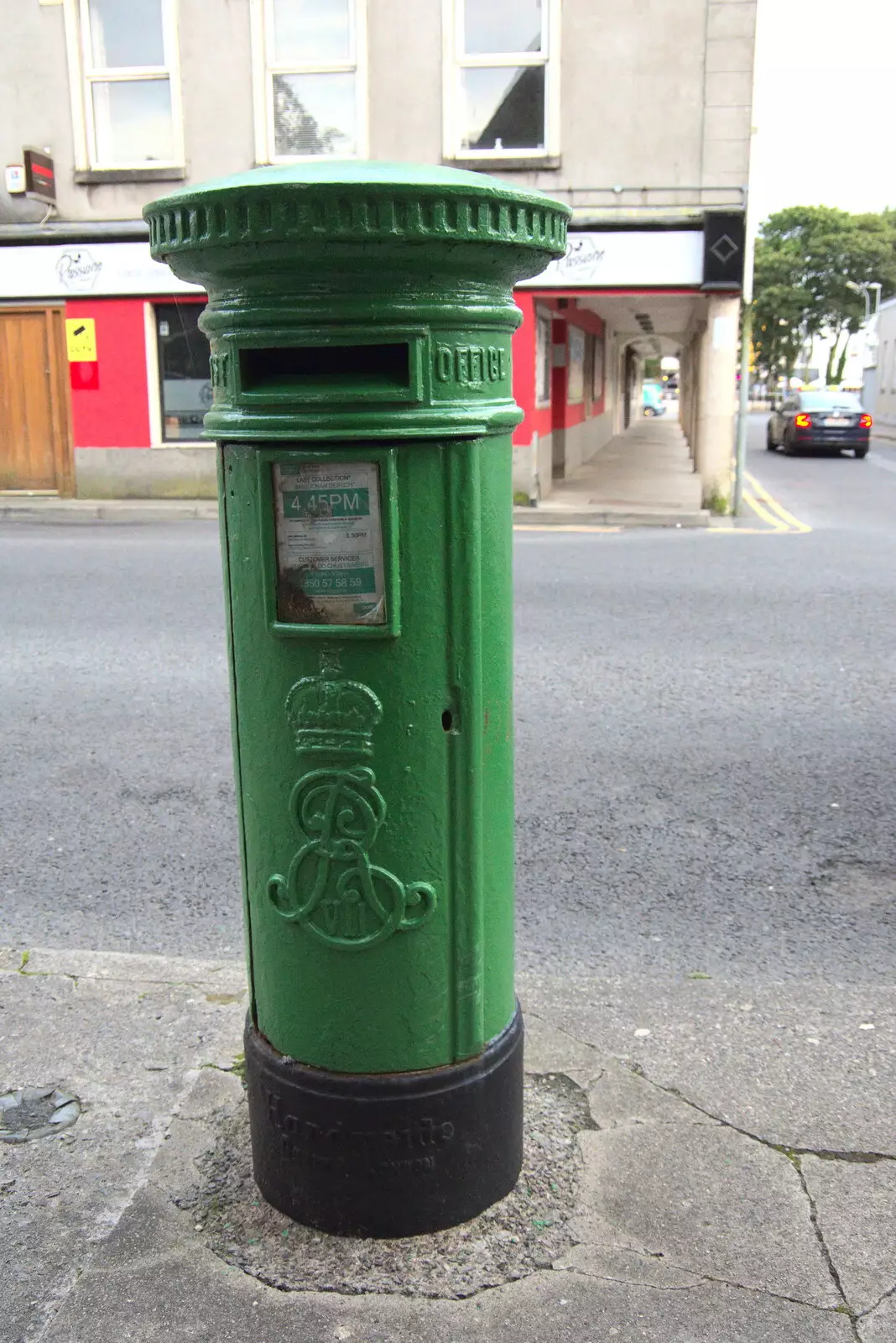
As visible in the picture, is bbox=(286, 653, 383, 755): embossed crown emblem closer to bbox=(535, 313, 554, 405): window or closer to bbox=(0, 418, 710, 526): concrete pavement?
bbox=(0, 418, 710, 526): concrete pavement

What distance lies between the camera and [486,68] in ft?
47.0

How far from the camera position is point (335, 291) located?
2.07 m

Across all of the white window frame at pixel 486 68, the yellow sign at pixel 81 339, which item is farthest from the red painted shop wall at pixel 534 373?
the yellow sign at pixel 81 339

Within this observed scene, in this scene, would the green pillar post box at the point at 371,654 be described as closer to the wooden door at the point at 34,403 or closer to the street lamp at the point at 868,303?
the wooden door at the point at 34,403

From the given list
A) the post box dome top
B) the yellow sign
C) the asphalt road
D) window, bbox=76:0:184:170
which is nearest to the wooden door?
the yellow sign

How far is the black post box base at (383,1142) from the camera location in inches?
93.0

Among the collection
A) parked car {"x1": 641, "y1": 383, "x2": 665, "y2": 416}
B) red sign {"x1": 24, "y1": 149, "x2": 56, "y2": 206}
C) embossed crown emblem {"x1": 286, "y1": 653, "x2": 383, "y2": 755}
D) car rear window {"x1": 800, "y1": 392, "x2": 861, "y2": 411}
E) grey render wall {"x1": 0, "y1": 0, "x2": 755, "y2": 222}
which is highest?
grey render wall {"x1": 0, "y1": 0, "x2": 755, "y2": 222}

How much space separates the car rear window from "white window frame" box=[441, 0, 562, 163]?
14.9m

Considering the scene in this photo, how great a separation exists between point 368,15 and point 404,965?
1444 cm

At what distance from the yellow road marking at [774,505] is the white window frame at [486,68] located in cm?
510

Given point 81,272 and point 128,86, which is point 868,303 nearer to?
point 128,86

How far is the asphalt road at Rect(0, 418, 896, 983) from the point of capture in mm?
3861

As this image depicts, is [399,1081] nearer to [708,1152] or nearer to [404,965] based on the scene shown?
[404,965]

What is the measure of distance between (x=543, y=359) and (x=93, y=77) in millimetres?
6888
